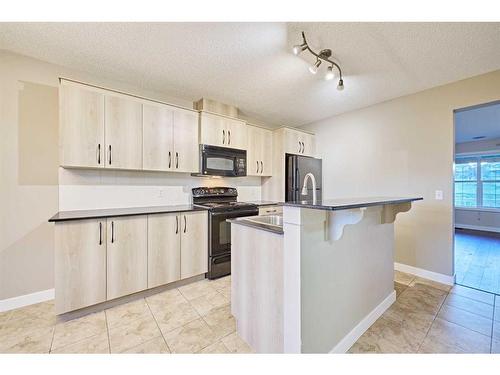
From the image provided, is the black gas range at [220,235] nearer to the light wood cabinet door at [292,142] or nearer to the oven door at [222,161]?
the oven door at [222,161]

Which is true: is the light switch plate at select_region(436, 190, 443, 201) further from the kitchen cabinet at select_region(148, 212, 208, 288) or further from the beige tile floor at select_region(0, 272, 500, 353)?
the kitchen cabinet at select_region(148, 212, 208, 288)

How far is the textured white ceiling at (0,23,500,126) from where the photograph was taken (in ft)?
5.64

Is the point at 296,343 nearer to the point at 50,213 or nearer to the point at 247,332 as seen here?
the point at 247,332

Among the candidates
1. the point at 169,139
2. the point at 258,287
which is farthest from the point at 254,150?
the point at 258,287

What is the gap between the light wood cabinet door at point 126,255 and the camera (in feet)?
6.68

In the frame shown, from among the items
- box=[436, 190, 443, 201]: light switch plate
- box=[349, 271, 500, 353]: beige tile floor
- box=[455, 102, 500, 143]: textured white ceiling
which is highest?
box=[455, 102, 500, 143]: textured white ceiling

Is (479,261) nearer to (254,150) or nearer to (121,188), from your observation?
(254,150)

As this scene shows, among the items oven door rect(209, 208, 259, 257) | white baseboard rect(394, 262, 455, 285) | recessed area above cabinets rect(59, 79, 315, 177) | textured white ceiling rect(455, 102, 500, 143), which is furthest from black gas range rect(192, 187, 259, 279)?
textured white ceiling rect(455, 102, 500, 143)

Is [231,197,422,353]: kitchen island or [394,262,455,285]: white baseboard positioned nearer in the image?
[231,197,422,353]: kitchen island

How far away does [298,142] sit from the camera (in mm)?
3885

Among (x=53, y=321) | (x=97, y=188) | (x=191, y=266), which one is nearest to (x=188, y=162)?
(x=97, y=188)

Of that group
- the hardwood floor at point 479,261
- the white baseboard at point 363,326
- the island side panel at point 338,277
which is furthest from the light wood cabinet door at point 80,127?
the hardwood floor at point 479,261
